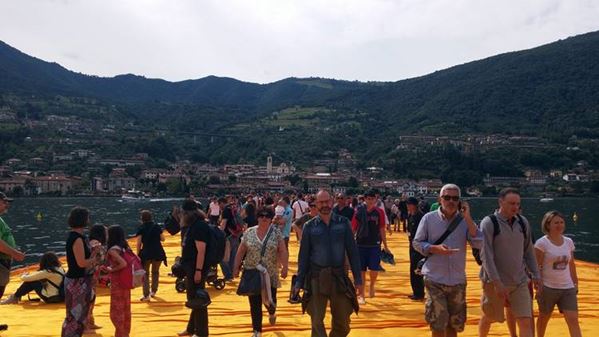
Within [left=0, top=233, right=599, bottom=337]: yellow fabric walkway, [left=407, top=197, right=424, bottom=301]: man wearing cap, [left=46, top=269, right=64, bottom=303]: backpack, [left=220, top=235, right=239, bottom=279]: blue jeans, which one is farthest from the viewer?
[left=220, top=235, right=239, bottom=279]: blue jeans

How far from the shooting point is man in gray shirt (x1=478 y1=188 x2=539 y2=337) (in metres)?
5.39

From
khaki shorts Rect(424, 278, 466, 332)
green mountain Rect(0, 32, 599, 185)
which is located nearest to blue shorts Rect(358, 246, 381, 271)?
khaki shorts Rect(424, 278, 466, 332)

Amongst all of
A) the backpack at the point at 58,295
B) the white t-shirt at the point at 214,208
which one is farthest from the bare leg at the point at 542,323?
the white t-shirt at the point at 214,208

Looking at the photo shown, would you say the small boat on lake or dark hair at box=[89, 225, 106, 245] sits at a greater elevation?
dark hair at box=[89, 225, 106, 245]

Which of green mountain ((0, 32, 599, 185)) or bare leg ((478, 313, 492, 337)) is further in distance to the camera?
green mountain ((0, 32, 599, 185))

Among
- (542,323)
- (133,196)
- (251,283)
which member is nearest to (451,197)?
(542,323)

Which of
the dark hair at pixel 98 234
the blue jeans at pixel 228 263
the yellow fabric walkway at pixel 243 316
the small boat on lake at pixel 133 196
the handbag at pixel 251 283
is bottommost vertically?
the small boat on lake at pixel 133 196

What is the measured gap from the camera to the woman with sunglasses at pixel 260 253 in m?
6.70

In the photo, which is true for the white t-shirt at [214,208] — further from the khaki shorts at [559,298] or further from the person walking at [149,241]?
the khaki shorts at [559,298]

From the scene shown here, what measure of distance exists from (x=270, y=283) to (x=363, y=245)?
8.91 ft

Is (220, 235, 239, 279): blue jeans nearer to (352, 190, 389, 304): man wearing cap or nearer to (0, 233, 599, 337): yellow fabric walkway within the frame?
(0, 233, 599, 337): yellow fabric walkway

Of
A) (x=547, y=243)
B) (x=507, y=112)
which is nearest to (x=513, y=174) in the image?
(x=507, y=112)

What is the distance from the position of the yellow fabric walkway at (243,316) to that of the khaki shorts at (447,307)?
1.68 metres

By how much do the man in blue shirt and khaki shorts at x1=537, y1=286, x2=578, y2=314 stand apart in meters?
1.86
